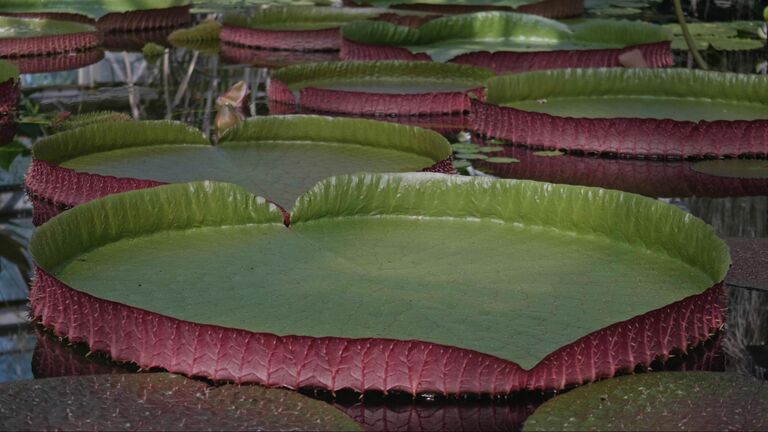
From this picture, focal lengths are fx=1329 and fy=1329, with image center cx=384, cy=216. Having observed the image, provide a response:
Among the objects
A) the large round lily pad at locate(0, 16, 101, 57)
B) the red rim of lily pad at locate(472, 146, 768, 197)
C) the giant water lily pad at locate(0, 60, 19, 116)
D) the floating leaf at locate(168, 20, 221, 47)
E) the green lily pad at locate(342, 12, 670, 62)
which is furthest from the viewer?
the floating leaf at locate(168, 20, 221, 47)

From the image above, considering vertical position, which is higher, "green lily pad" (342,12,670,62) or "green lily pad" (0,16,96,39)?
"green lily pad" (342,12,670,62)

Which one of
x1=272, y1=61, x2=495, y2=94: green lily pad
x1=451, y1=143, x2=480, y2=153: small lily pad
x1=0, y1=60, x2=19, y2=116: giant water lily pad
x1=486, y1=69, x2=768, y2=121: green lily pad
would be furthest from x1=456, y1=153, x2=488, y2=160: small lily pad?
x1=0, y1=60, x2=19, y2=116: giant water lily pad

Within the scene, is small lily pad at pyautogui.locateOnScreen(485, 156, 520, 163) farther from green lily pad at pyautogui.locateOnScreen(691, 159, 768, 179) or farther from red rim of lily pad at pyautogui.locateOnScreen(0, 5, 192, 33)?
red rim of lily pad at pyautogui.locateOnScreen(0, 5, 192, 33)

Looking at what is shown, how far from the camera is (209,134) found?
5.82m

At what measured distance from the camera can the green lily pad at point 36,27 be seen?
874 cm

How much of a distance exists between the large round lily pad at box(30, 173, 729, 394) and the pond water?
0.06 metres

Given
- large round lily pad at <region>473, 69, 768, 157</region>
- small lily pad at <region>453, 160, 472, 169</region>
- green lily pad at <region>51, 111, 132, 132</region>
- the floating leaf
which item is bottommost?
the floating leaf

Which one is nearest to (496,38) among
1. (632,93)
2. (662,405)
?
(632,93)

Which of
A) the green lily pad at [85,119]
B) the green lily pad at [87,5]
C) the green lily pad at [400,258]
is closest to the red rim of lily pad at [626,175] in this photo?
the green lily pad at [400,258]

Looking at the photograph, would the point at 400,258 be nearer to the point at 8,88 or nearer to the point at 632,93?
the point at 632,93

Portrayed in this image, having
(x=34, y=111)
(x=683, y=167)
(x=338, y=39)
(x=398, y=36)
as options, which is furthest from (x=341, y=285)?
(x=338, y=39)

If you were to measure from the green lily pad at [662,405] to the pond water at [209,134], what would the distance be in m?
0.15

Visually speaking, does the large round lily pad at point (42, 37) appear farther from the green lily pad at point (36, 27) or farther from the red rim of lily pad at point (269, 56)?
the red rim of lily pad at point (269, 56)

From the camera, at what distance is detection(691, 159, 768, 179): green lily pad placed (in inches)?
201
